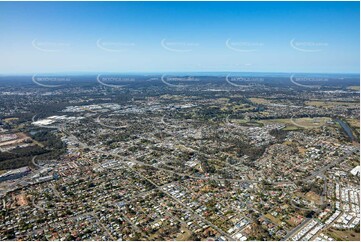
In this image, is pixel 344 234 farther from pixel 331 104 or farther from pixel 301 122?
pixel 331 104

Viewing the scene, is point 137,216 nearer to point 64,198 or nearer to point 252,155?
point 64,198

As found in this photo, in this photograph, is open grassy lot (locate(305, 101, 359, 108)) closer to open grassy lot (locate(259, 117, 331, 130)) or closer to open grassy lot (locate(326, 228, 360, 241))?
open grassy lot (locate(259, 117, 331, 130))

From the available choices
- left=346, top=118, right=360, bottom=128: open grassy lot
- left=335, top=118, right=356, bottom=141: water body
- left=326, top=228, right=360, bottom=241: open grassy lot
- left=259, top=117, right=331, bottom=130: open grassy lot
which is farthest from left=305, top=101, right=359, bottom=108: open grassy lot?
left=326, top=228, right=360, bottom=241: open grassy lot

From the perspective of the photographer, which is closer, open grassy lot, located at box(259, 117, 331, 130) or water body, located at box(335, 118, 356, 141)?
water body, located at box(335, 118, 356, 141)

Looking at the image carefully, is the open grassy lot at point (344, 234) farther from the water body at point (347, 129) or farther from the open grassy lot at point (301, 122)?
the open grassy lot at point (301, 122)

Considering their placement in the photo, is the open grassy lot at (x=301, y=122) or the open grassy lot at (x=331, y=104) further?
the open grassy lot at (x=331, y=104)

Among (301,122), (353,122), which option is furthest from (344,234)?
(353,122)

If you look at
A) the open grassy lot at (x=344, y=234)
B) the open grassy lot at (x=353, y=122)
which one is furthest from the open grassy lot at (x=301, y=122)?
the open grassy lot at (x=344, y=234)

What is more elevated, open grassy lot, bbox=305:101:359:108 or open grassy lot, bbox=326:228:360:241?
open grassy lot, bbox=305:101:359:108

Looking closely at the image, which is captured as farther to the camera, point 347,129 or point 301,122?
point 301,122

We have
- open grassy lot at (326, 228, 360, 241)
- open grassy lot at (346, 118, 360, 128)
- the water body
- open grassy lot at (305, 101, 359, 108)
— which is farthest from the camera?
open grassy lot at (305, 101, 359, 108)

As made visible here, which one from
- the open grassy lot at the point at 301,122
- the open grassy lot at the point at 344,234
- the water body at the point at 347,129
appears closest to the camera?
the open grassy lot at the point at 344,234

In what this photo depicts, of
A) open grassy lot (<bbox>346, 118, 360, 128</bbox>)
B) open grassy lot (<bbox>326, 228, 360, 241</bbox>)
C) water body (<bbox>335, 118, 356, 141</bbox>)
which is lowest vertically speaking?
open grassy lot (<bbox>326, 228, 360, 241</bbox>)

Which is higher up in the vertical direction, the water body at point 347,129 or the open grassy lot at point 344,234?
the water body at point 347,129
